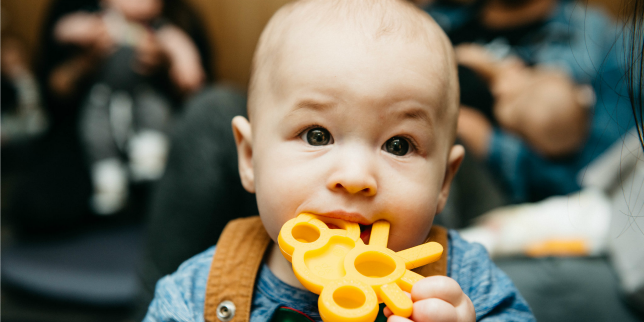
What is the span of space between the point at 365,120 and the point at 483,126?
42.1 inches

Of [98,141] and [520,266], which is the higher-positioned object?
[98,141]

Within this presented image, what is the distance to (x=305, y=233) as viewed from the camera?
0.50 metres

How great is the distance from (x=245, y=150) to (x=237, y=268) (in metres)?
0.17

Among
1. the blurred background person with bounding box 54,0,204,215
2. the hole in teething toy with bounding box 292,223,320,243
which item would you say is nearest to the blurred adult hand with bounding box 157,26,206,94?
the blurred background person with bounding box 54,0,204,215

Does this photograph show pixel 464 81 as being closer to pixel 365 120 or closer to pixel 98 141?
pixel 365 120

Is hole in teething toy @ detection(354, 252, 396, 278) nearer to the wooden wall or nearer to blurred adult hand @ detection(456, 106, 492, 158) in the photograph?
blurred adult hand @ detection(456, 106, 492, 158)

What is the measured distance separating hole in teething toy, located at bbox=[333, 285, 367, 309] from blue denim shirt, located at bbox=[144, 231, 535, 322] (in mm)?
175

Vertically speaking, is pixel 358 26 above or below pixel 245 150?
above

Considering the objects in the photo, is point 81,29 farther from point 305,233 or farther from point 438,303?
point 438,303

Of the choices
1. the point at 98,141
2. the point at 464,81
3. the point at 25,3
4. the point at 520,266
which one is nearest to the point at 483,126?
the point at 464,81

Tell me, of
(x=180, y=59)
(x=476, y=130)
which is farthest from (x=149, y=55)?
(x=476, y=130)

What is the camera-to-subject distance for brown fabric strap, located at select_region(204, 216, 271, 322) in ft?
1.96

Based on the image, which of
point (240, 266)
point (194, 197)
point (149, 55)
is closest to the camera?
point (240, 266)

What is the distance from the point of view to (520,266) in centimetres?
102
